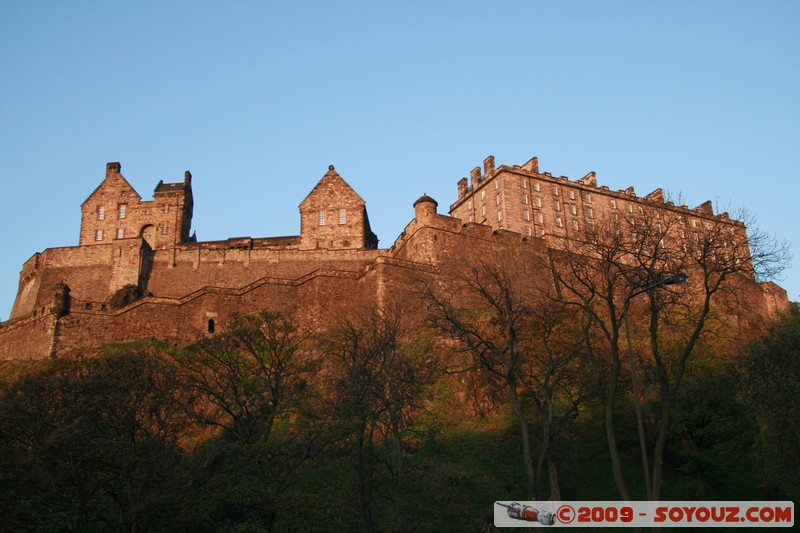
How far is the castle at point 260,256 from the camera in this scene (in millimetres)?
47094

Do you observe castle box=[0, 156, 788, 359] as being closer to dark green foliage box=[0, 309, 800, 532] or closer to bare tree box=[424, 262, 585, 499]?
bare tree box=[424, 262, 585, 499]

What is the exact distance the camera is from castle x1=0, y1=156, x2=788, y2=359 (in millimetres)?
47094

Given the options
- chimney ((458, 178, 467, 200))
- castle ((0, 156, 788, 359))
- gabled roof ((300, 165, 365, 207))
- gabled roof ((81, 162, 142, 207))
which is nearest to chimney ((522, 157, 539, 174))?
castle ((0, 156, 788, 359))

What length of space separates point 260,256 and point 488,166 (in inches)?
1048

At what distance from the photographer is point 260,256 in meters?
59.1

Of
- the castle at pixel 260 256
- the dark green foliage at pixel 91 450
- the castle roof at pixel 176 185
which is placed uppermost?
the castle roof at pixel 176 185

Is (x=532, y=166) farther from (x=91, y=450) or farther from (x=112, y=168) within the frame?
(x=91, y=450)

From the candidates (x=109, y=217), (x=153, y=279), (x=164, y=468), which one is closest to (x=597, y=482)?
(x=164, y=468)

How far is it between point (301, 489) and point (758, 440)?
624 inches

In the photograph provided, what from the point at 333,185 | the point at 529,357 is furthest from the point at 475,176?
the point at 529,357

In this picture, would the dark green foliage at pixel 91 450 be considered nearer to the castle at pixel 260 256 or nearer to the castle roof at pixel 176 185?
the castle at pixel 260 256

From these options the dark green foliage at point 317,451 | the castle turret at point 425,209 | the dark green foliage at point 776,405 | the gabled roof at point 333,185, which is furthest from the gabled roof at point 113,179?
the dark green foliage at point 776,405

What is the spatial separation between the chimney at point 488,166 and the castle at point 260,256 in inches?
6.5

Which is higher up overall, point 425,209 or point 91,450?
point 425,209
